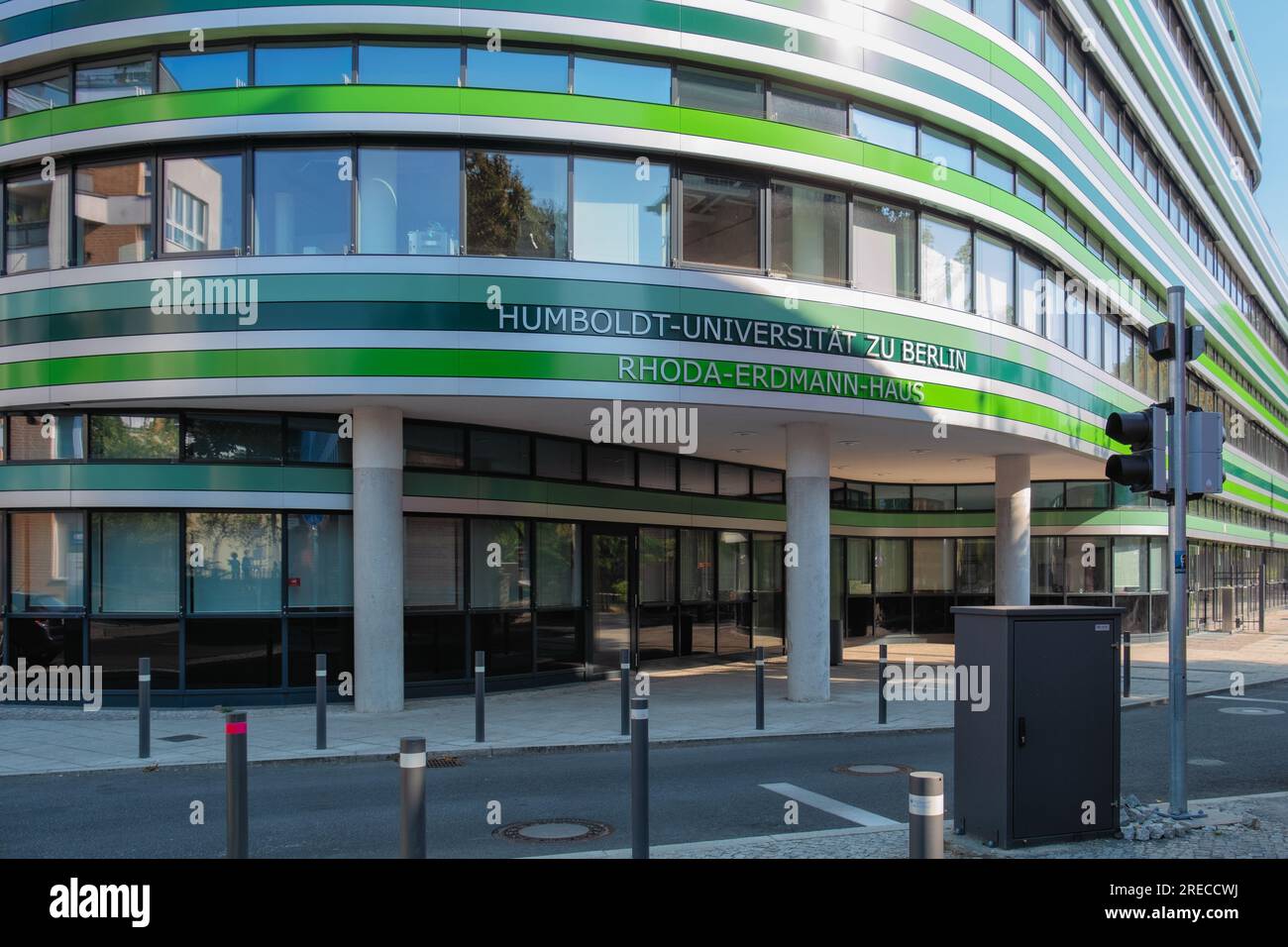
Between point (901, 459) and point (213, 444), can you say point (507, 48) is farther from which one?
point (901, 459)

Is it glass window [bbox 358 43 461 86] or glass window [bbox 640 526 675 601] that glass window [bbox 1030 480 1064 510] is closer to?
glass window [bbox 640 526 675 601]

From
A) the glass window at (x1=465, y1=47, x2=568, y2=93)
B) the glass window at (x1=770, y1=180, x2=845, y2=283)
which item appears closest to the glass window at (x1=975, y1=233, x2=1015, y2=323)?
the glass window at (x1=770, y1=180, x2=845, y2=283)

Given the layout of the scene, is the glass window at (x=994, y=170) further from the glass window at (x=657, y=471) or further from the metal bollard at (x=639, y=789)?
the metal bollard at (x=639, y=789)

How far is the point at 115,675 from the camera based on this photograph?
53.5 ft

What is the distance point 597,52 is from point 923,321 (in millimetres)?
6859

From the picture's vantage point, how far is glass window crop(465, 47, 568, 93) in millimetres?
15977

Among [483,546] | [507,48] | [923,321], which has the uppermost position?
[507,48]

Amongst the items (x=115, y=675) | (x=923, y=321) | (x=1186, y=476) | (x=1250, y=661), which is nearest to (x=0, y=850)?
(x=115, y=675)

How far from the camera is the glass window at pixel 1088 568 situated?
101 ft

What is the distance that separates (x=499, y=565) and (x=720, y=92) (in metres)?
8.17

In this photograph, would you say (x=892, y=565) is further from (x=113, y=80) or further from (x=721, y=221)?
(x=113, y=80)

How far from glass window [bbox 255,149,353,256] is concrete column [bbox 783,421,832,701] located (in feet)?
25.0
